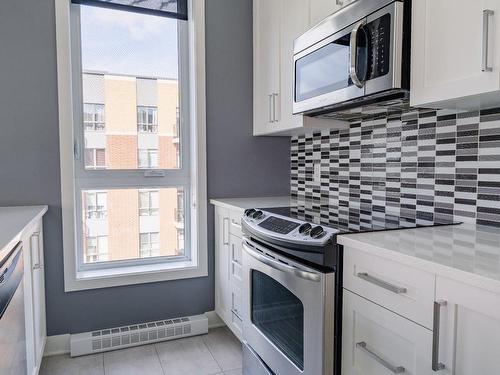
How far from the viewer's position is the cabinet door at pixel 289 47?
2.07m

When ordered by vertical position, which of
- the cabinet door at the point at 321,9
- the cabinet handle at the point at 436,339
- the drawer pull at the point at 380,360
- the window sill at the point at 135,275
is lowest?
the window sill at the point at 135,275

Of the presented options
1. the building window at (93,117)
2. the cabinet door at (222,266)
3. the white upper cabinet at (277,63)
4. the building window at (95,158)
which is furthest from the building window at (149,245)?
the white upper cabinet at (277,63)

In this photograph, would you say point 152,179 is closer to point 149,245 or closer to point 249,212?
point 149,245

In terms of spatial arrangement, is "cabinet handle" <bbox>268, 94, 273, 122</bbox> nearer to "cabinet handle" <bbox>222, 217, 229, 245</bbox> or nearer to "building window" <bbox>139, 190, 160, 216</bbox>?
"cabinet handle" <bbox>222, 217, 229, 245</bbox>

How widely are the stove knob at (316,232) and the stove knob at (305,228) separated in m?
0.03

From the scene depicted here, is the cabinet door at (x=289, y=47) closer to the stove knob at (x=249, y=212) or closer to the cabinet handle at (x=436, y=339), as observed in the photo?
the stove knob at (x=249, y=212)

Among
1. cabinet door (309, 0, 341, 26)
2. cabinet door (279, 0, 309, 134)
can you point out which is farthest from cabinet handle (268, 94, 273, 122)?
cabinet door (309, 0, 341, 26)

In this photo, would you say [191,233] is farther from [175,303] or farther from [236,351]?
[236,351]

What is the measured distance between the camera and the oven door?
4.38 ft

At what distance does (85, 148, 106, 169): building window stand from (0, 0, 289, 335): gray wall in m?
0.19

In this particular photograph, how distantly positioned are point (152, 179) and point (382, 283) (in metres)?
1.83

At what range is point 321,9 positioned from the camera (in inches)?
74.0

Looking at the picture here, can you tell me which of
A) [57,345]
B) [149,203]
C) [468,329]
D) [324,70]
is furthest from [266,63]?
[57,345]

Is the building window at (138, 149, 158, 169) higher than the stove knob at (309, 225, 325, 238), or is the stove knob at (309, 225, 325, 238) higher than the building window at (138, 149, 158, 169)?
the building window at (138, 149, 158, 169)
